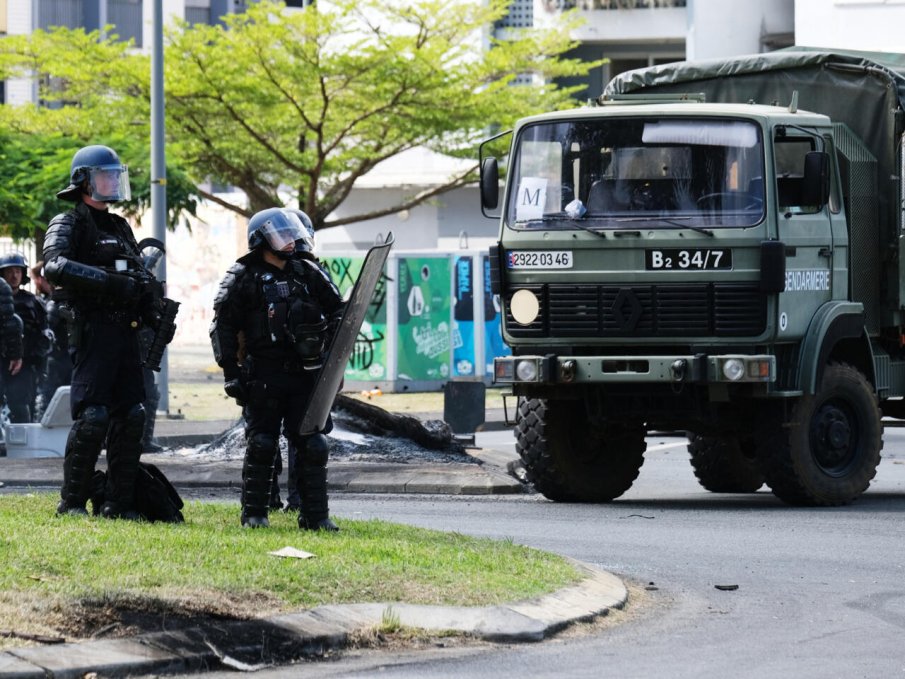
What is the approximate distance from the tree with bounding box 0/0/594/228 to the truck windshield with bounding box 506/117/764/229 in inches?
795

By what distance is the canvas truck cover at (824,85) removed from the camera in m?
13.7

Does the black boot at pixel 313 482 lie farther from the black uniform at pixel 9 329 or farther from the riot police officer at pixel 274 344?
the black uniform at pixel 9 329

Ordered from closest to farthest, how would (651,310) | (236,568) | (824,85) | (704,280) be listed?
(236,568) < (704,280) < (651,310) < (824,85)

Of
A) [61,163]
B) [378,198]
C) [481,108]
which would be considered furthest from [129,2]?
[61,163]

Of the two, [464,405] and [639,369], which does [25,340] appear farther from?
[639,369]

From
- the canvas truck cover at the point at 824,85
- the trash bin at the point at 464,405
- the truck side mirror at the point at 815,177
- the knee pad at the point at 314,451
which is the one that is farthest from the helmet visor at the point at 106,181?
the trash bin at the point at 464,405

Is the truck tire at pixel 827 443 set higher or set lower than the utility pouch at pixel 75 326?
lower

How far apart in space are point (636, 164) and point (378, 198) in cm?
3689

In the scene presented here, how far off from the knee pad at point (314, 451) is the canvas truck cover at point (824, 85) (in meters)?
5.20

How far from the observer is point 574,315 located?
13.0 meters

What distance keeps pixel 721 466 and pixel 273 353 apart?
5827 mm

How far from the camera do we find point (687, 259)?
41.7ft

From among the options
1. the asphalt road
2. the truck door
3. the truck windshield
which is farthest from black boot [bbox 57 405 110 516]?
the truck door

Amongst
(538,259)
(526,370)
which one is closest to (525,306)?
(538,259)
